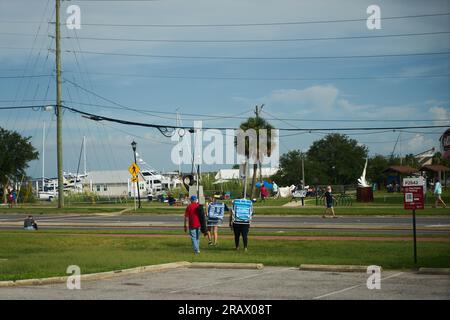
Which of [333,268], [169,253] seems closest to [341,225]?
[169,253]

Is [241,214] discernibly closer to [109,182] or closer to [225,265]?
[225,265]

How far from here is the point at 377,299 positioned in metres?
11.4

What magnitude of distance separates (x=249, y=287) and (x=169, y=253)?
24.8ft

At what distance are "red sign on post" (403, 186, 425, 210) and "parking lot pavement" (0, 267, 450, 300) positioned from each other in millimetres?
2077

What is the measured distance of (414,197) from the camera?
16500 mm

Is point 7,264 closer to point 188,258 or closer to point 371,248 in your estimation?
point 188,258

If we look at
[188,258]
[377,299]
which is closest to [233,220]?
[188,258]

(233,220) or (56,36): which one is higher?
(56,36)

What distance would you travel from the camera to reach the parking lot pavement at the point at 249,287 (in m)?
12.1

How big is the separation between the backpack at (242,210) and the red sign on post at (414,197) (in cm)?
516

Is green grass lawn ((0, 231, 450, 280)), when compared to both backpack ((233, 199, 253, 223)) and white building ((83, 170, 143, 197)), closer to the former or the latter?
backpack ((233, 199, 253, 223))

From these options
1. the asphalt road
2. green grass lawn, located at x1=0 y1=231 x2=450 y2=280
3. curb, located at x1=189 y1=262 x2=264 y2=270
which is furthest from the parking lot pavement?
the asphalt road

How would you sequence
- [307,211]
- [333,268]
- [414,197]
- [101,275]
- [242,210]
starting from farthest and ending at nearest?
[307,211] → [242,210] → [414,197] → [333,268] → [101,275]
